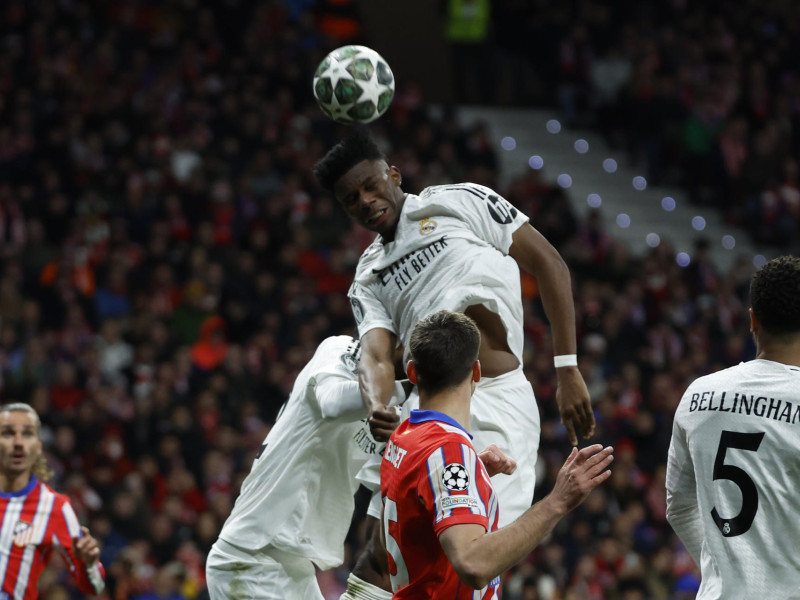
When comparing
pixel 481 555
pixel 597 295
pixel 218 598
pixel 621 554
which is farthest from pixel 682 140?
pixel 481 555

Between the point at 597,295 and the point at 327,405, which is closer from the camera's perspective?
the point at 327,405

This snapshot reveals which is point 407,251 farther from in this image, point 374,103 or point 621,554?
point 621,554

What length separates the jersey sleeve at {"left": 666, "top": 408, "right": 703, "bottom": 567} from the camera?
399 centimetres

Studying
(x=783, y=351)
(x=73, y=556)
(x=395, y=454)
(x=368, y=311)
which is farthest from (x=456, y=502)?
(x=73, y=556)

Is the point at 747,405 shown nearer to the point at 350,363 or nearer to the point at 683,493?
the point at 683,493

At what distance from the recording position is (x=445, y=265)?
Result: 16.5 feet

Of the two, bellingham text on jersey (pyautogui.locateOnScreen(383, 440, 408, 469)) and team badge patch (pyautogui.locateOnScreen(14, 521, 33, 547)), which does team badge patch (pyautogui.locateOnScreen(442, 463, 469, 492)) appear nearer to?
bellingham text on jersey (pyautogui.locateOnScreen(383, 440, 408, 469))

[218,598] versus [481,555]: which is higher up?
[481,555]

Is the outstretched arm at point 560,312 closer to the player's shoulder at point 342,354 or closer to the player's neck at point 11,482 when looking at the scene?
the player's shoulder at point 342,354

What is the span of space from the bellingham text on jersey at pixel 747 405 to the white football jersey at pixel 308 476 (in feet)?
5.74

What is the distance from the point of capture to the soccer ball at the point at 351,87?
5.75m

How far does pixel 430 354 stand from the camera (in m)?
3.74

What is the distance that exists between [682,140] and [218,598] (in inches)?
547

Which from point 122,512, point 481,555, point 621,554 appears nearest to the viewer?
point 481,555
